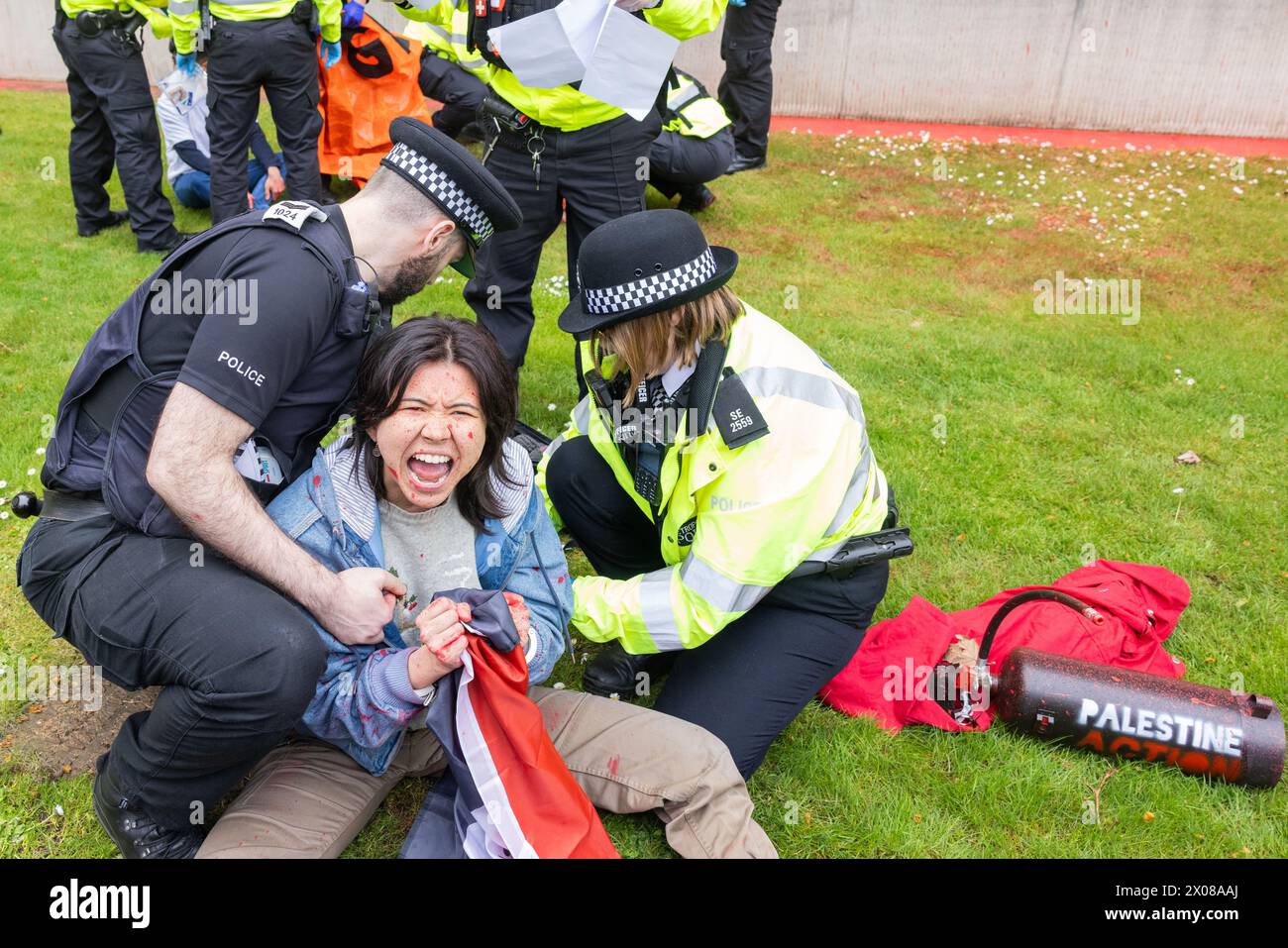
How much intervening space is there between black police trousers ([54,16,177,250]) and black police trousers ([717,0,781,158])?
4572 millimetres

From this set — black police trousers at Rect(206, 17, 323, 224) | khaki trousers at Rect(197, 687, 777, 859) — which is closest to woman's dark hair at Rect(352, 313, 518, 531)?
khaki trousers at Rect(197, 687, 777, 859)

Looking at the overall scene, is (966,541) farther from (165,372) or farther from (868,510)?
(165,372)

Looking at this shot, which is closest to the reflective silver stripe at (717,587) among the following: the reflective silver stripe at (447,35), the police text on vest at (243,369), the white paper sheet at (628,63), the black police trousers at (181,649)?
the black police trousers at (181,649)

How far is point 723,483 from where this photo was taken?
3.03m

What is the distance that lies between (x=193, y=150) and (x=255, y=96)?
122 cm

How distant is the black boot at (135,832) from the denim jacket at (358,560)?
450 millimetres

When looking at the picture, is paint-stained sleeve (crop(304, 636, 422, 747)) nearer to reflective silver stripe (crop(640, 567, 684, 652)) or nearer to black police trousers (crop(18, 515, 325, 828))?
black police trousers (crop(18, 515, 325, 828))

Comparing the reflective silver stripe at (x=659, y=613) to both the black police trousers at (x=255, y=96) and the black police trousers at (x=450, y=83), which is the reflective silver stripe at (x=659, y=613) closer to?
the black police trousers at (x=255, y=96)

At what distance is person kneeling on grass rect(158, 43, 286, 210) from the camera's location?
7.64 metres

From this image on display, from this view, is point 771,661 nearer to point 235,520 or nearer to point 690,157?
point 235,520

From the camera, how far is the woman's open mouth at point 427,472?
2656mm

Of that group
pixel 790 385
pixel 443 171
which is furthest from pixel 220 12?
pixel 790 385
